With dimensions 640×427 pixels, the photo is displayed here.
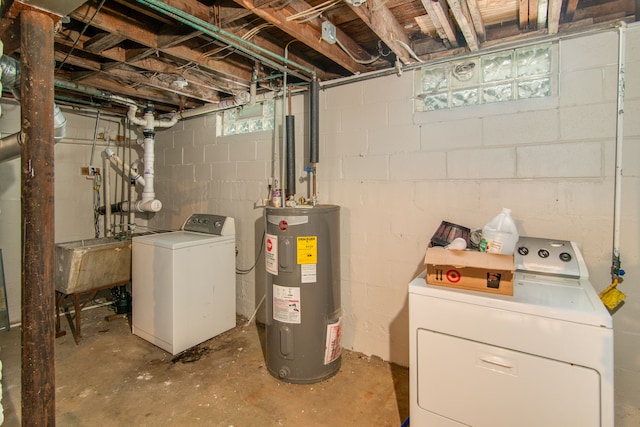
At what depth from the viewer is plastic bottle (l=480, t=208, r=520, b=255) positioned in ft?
5.28

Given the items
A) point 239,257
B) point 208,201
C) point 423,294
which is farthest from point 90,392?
point 423,294

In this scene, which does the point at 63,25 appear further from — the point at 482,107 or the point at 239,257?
the point at 482,107

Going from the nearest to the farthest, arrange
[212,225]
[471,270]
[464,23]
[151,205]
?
[471,270], [464,23], [212,225], [151,205]

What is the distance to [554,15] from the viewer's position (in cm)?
170

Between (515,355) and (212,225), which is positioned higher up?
(212,225)

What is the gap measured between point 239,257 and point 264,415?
63.4 inches

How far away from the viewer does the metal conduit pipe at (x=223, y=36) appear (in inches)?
64.2

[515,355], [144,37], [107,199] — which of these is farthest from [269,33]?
[107,199]

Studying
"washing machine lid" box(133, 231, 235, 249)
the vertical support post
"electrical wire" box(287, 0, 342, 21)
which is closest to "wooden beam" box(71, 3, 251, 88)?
the vertical support post

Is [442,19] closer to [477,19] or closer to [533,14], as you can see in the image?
[477,19]

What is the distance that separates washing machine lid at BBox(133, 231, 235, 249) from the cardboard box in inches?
73.8

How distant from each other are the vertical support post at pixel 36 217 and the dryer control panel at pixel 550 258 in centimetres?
208

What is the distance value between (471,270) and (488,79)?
1251mm

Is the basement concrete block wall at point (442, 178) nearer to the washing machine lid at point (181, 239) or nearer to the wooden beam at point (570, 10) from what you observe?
the wooden beam at point (570, 10)
